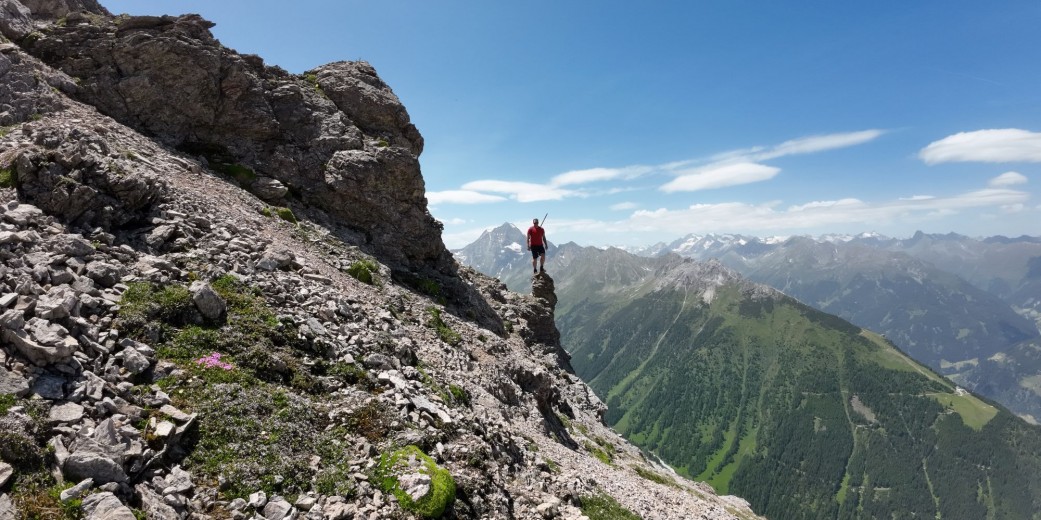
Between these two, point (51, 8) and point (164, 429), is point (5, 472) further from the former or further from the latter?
point (51, 8)

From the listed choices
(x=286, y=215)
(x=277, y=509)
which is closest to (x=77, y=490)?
(x=277, y=509)

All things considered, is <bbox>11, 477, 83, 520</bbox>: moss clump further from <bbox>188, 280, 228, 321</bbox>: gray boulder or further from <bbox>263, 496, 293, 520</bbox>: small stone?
<bbox>188, 280, 228, 321</bbox>: gray boulder

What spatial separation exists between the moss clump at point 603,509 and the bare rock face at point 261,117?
23266 millimetres

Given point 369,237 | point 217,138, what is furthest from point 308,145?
point 369,237

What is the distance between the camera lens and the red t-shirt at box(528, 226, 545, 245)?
141ft

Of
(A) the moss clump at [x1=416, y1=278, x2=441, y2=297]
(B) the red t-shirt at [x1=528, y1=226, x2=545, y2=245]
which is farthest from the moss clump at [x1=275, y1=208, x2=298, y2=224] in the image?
(B) the red t-shirt at [x1=528, y1=226, x2=545, y2=245]

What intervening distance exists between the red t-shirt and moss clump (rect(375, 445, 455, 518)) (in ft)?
101

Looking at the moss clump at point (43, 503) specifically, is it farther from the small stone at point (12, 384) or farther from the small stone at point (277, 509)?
the small stone at point (277, 509)

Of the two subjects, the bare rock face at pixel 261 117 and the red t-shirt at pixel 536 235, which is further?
the red t-shirt at pixel 536 235

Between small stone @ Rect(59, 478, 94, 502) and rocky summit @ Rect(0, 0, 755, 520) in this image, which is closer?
small stone @ Rect(59, 478, 94, 502)

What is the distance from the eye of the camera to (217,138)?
113ft

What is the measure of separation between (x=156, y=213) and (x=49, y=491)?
14.8 m

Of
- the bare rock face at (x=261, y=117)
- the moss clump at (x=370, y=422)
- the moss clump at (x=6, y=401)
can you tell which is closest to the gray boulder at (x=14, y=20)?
the bare rock face at (x=261, y=117)

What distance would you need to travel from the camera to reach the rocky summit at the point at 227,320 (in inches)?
419
